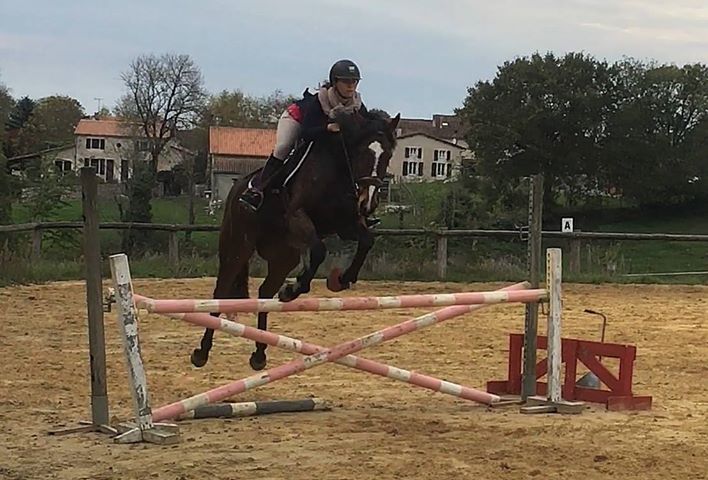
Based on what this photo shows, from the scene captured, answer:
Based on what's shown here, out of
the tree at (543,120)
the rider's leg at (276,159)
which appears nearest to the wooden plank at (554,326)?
the rider's leg at (276,159)

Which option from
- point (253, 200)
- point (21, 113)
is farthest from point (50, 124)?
point (253, 200)

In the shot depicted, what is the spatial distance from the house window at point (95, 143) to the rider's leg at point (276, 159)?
182ft

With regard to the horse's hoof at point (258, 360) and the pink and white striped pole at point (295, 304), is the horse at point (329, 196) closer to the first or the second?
the pink and white striped pole at point (295, 304)

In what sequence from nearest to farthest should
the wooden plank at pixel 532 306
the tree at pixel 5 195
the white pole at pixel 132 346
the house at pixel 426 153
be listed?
the white pole at pixel 132 346 → the wooden plank at pixel 532 306 → the tree at pixel 5 195 → the house at pixel 426 153

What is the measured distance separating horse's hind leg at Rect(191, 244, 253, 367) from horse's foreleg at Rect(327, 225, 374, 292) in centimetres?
122

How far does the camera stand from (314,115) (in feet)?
21.0

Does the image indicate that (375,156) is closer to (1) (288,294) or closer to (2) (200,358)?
(1) (288,294)

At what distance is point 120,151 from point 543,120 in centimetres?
1975

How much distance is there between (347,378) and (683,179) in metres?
33.7

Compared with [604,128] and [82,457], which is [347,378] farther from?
[604,128]

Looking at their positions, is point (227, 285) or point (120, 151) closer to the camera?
point (227, 285)

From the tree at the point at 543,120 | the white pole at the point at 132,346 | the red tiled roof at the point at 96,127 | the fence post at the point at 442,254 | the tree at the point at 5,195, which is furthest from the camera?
the red tiled roof at the point at 96,127

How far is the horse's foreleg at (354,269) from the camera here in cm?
616

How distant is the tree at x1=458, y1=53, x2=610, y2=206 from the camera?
37.7m
